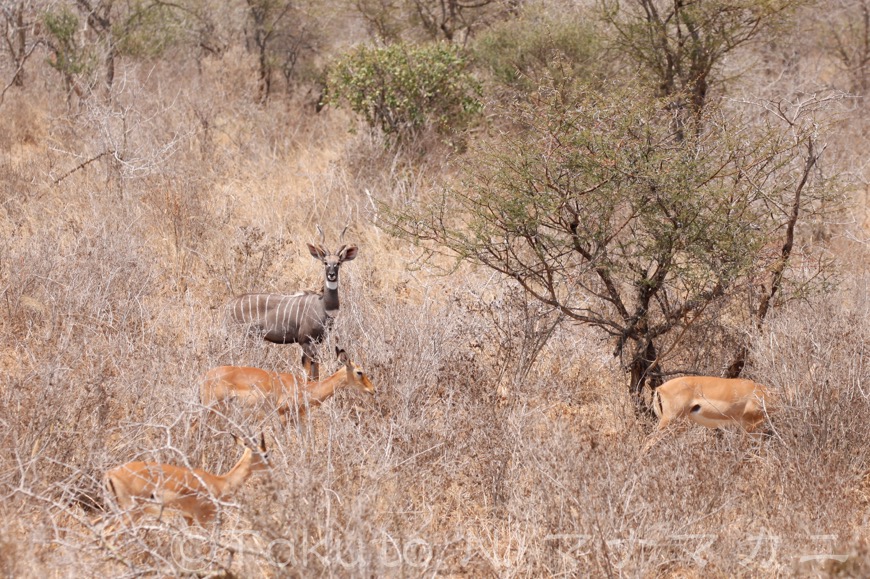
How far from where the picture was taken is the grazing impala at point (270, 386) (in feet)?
19.3

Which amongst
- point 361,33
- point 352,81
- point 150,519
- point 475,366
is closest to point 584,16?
point 352,81

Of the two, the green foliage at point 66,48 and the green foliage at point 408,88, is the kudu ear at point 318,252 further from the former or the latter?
the green foliage at point 66,48

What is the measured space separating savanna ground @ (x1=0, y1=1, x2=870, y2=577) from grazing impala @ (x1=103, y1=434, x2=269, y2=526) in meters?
0.13

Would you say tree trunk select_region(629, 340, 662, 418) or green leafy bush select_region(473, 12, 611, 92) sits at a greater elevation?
green leafy bush select_region(473, 12, 611, 92)

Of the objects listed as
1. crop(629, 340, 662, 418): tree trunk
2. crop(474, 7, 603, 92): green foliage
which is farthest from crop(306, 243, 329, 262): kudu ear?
crop(474, 7, 603, 92): green foliage

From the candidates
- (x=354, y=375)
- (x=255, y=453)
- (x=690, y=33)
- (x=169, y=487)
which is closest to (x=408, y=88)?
(x=690, y=33)

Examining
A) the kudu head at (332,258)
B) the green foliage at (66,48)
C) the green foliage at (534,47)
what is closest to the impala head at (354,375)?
the kudu head at (332,258)

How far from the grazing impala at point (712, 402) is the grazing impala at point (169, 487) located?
8.76 feet

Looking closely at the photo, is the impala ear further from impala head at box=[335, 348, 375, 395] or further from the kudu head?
impala head at box=[335, 348, 375, 395]

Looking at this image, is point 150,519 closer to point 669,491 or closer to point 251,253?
point 669,491

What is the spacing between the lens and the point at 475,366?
260 inches

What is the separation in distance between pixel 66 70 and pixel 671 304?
9.05 metres

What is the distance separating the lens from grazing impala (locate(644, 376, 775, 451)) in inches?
243

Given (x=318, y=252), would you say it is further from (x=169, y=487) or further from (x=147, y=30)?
(x=147, y=30)
